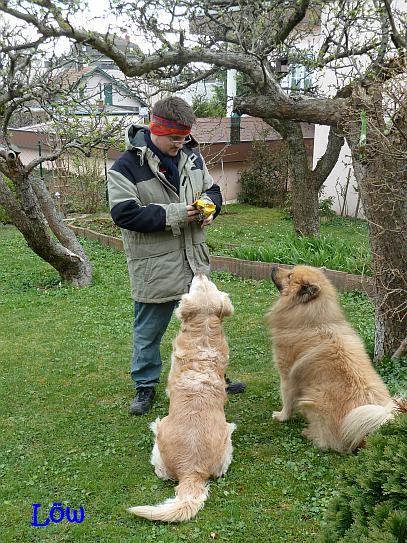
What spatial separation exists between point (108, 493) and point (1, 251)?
8.60 metres

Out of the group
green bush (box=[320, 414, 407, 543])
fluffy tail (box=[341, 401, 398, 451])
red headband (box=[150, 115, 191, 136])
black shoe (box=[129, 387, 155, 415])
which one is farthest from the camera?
black shoe (box=[129, 387, 155, 415])

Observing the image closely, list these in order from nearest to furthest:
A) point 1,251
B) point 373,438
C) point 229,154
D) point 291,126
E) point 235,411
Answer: point 373,438 < point 235,411 < point 291,126 < point 1,251 < point 229,154

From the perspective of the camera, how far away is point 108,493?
3619 mm

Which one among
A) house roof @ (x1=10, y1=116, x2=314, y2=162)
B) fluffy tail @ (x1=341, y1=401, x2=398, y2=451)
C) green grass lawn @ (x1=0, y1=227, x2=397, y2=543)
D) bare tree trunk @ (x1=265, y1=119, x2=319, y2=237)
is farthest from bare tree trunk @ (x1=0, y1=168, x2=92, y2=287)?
house roof @ (x1=10, y1=116, x2=314, y2=162)

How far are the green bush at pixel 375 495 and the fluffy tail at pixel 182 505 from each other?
1525 millimetres

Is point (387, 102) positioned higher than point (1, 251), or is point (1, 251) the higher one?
point (387, 102)

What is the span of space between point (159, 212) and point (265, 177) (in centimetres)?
1268

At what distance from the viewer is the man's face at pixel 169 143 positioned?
4148mm

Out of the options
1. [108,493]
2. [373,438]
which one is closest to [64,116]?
[108,493]

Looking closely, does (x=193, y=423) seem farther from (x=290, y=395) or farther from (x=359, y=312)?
(x=359, y=312)

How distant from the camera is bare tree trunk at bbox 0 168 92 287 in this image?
8250mm

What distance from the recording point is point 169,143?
418cm

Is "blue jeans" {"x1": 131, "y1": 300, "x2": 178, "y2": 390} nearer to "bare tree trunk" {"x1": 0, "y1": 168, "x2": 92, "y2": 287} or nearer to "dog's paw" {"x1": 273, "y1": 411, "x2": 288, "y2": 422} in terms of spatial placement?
"dog's paw" {"x1": 273, "y1": 411, "x2": 288, "y2": 422}

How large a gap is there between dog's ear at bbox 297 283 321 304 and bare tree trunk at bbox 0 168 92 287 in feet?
17.0
